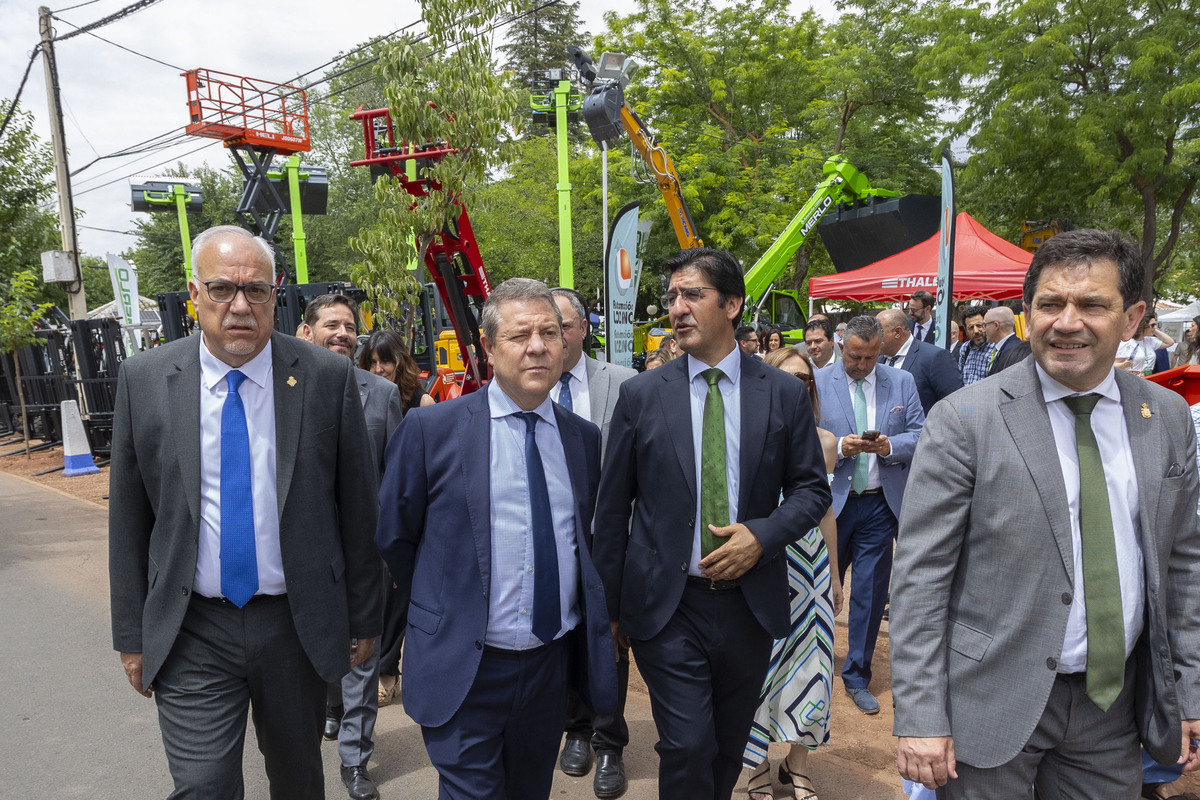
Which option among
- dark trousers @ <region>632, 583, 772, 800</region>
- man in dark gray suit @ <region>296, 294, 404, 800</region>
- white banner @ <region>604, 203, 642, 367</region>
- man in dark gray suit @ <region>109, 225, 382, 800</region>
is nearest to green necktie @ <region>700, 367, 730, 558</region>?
dark trousers @ <region>632, 583, 772, 800</region>

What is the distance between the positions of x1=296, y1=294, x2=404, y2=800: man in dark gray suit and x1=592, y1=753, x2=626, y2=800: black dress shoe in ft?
3.35

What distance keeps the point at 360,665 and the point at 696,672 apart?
4.78ft

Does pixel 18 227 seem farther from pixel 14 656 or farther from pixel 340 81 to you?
pixel 340 81

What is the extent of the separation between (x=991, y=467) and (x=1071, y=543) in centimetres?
26

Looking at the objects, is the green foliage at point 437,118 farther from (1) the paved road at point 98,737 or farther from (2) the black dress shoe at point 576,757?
(2) the black dress shoe at point 576,757

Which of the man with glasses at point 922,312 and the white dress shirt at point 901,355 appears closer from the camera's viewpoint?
the white dress shirt at point 901,355

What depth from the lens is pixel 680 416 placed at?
286 centimetres

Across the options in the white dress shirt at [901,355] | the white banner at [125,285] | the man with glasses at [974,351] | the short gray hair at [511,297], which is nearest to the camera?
the short gray hair at [511,297]

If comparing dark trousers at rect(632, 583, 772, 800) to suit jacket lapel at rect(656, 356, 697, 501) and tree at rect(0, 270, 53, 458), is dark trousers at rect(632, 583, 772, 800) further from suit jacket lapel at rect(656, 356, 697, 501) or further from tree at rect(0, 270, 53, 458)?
tree at rect(0, 270, 53, 458)

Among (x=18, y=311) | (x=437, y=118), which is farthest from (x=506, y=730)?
(x=18, y=311)

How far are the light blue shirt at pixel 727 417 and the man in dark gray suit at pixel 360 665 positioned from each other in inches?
52.7

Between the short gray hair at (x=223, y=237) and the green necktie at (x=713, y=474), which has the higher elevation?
the short gray hair at (x=223, y=237)

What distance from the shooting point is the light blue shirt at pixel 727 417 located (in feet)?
9.22

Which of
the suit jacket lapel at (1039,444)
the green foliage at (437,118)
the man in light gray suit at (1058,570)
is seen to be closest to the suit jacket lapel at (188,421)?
the man in light gray suit at (1058,570)
